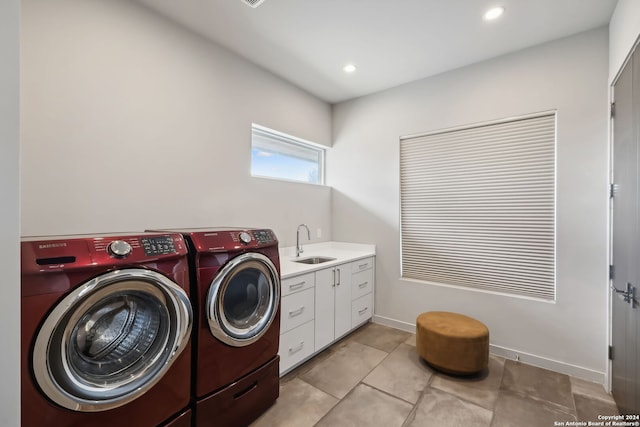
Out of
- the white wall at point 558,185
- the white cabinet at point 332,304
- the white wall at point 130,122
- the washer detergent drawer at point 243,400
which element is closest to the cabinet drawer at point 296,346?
the white cabinet at point 332,304

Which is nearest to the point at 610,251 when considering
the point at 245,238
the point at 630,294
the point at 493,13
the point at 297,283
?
the point at 630,294

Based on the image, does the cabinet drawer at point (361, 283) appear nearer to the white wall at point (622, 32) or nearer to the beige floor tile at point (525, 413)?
the beige floor tile at point (525, 413)

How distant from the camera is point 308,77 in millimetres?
3064

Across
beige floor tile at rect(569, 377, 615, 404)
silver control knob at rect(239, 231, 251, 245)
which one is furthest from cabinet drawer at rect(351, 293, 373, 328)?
beige floor tile at rect(569, 377, 615, 404)

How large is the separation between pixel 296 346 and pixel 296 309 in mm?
313

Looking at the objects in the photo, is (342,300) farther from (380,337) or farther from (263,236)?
(263,236)

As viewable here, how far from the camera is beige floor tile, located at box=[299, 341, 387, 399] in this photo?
7.10 feet

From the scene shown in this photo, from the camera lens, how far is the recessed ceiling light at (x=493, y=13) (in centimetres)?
202

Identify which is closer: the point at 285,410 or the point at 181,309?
the point at 181,309

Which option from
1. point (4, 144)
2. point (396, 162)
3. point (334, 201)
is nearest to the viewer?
point (4, 144)

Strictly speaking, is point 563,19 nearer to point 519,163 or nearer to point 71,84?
point 519,163

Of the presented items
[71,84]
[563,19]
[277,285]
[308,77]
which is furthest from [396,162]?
[71,84]

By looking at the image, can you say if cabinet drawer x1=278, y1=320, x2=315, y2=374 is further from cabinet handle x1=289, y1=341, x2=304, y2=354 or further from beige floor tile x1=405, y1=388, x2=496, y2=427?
beige floor tile x1=405, y1=388, x2=496, y2=427

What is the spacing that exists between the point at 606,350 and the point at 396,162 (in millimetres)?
2392
